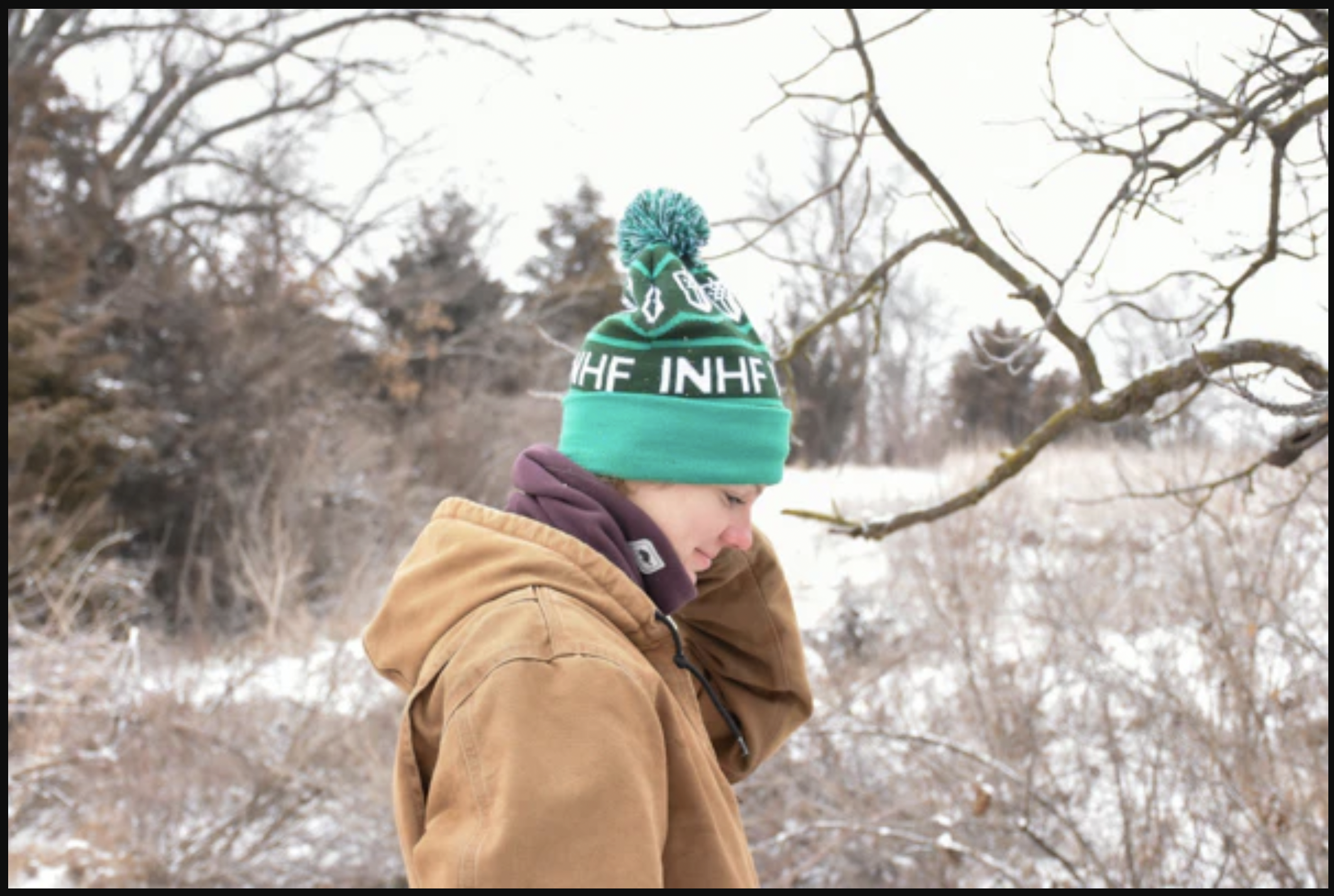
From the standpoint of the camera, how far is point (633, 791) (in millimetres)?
1090

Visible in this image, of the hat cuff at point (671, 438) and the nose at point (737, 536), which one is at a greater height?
the hat cuff at point (671, 438)

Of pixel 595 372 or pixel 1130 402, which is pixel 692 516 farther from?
pixel 1130 402

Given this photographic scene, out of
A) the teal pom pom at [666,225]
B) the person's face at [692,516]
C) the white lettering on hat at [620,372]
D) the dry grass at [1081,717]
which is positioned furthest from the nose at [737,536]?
the dry grass at [1081,717]

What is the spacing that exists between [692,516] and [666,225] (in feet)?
1.51

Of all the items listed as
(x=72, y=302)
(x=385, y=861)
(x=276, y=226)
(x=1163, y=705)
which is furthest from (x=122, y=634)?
(x=1163, y=705)

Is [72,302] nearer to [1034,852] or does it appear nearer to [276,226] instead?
[276,226]

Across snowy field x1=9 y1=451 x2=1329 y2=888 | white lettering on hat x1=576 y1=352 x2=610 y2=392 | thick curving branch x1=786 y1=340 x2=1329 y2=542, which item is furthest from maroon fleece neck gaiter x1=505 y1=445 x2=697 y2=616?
snowy field x1=9 y1=451 x2=1329 y2=888

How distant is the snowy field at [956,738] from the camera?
4.67 meters

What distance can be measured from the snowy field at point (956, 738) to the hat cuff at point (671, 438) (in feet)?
10.8

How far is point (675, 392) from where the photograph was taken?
1.46m

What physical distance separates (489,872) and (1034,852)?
5222mm

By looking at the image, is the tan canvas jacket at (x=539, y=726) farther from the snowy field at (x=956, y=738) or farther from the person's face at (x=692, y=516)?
the snowy field at (x=956, y=738)

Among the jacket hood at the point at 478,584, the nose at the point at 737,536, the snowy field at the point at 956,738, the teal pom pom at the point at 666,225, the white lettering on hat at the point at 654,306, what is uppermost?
the teal pom pom at the point at 666,225

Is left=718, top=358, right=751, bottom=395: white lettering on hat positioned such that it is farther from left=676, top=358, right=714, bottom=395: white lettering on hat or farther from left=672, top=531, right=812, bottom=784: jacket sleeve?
left=672, top=531, right=812, bottom=784: jacket sleeve
